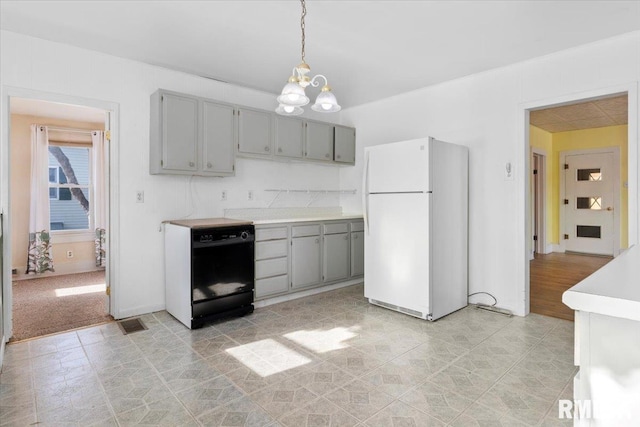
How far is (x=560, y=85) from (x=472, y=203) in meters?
1.33

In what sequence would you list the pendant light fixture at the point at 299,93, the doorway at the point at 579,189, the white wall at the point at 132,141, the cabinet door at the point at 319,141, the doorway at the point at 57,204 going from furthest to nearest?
the doorway at the point at 579,189
the doorway at the point at 57,204
the cabinet door at the point at 319,141
the white wall at the point at 132,141
the pendant light fixture at the point at 299,93

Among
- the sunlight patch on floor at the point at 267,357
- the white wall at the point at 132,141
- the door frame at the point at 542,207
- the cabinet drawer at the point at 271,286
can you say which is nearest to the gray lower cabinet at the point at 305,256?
the cabinet drawer at the point at 271,286

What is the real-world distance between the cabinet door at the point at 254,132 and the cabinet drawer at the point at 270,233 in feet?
2.98

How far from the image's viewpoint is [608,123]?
624cm

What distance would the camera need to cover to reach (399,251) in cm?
347

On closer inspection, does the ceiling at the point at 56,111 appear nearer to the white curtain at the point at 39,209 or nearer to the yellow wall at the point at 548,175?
the white curtain at the point at 39,209

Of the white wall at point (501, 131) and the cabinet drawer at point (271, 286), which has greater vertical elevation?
the white wall at point (501, 131)

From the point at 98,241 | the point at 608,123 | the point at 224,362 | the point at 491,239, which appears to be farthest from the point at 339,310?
the point at 608,123

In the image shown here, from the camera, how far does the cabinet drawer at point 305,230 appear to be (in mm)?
3955

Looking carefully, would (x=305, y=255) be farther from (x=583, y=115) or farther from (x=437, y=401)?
(x=583, y=115)

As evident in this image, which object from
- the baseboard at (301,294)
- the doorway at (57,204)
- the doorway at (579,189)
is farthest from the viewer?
the doorway at (579,189)

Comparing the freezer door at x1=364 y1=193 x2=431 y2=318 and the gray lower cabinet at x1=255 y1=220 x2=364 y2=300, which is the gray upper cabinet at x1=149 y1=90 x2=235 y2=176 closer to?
the gray lower cabinet at x1=255 y1=220 x2=364 y2=300

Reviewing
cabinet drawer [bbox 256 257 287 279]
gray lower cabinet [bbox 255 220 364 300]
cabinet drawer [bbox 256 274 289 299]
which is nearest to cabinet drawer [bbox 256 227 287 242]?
gray lower cabinet [bbox 255 220 364 300]

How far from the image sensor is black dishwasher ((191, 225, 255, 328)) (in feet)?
10.1
